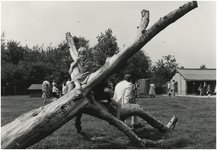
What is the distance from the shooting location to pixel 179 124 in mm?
9039

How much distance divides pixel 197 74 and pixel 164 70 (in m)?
17.0

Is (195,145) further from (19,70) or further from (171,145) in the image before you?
(19,70)

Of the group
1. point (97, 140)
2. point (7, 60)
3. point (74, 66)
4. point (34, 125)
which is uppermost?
point (7, 60)

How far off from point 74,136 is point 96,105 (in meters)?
1.47

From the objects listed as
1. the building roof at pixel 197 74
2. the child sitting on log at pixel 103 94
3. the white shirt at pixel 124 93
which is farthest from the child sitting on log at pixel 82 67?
the building roof at pixel 197 74

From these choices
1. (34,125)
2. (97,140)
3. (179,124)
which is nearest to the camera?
(34,125)

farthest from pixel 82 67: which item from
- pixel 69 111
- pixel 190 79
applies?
pixel 190 79

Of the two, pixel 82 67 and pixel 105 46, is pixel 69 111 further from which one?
pixel 105 46

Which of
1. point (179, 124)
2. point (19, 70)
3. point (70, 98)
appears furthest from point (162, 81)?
point (70, 98)

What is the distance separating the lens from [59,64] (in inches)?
1751

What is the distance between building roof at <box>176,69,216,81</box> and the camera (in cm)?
4159

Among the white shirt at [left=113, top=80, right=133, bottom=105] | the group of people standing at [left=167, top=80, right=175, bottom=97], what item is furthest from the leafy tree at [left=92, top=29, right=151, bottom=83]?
the white shirt at [left=113, top=80, right=133, bottom=105]

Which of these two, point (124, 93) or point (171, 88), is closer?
point (124, 93)

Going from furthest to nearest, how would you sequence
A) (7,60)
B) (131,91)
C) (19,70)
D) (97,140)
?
(7,60) < (19,70) < (131,91) < (97,140)
